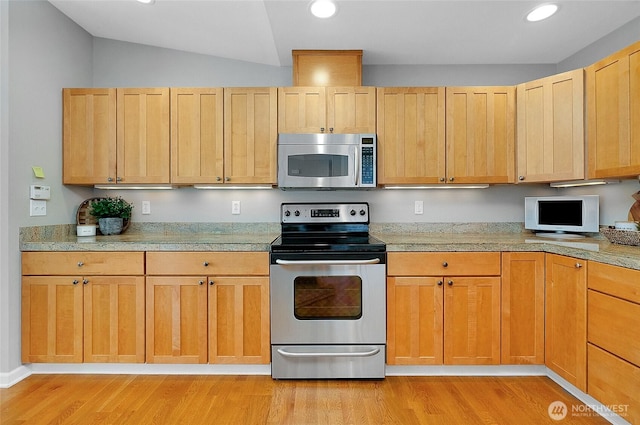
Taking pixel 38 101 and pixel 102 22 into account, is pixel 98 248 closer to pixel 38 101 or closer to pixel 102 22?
pixel 38 101

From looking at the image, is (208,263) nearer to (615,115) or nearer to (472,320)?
(472,320)

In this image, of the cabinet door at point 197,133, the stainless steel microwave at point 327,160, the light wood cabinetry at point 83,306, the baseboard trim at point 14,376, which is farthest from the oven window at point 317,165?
the baseboard trim at point 14,376

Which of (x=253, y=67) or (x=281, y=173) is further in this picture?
(x=253, y=67)

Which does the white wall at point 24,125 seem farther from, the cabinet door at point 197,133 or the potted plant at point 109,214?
the cabinet door at point 197,133

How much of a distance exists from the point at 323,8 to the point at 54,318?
2.64 m

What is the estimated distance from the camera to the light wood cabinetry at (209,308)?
2.14 meters

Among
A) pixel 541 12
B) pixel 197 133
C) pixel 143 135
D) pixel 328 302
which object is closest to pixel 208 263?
pixel 328 302

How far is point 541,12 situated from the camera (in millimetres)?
2074

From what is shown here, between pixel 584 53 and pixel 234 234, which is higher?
pixel 584 53

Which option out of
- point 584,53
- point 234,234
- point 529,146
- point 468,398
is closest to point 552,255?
point 529,146

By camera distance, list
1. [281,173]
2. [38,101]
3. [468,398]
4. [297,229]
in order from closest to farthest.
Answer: [468,398] < [38,101] < [281,173] < [297,229]

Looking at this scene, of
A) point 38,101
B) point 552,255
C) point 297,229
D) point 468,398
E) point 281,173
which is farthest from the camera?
point 297,229

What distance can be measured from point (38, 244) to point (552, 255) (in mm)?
3303

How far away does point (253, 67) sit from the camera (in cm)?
284
